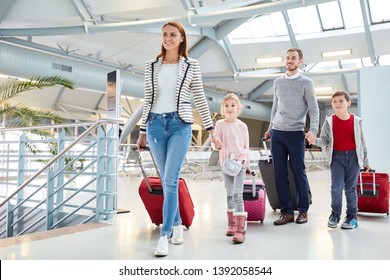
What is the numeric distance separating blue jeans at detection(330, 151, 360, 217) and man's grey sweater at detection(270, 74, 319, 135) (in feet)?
1.22

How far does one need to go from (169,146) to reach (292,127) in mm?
1414

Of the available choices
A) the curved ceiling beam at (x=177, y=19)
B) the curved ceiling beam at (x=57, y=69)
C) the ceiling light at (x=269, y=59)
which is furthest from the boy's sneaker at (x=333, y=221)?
the ceiling light at (x=269, y=59)

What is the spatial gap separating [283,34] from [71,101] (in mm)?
8859

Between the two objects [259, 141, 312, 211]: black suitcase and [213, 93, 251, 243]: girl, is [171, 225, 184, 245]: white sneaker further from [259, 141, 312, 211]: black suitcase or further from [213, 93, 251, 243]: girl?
[259, 141, 312, 211]: black suitcase

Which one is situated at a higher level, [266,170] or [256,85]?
[256,85]

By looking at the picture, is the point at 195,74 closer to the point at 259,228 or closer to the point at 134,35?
the point at 259,228

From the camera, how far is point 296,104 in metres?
3.41

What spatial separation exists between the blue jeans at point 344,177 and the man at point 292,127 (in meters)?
0.26

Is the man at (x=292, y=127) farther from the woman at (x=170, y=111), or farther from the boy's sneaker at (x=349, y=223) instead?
the woman at (x=170, y=111)

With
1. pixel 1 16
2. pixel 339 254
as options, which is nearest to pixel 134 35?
pixel 1 16

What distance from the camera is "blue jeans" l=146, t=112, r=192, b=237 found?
94.5 inches

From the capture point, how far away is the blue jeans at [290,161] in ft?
11.1

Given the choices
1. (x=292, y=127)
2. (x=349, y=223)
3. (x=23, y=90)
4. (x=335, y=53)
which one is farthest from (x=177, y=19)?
(x=335, y=53)

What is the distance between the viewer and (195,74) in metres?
2.52
